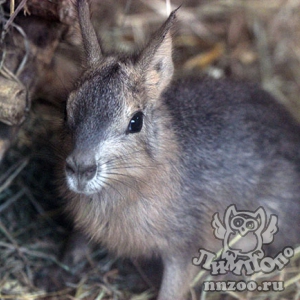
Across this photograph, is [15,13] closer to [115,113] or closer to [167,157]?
[115,113]

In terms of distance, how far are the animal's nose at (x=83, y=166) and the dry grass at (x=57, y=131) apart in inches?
47.2

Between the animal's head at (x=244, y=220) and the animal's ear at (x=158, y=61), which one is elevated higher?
the animal's ear at (x=158, y=61)

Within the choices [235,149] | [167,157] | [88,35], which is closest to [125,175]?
[167,157]

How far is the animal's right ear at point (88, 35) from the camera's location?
158 inches

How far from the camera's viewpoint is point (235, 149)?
4781mm

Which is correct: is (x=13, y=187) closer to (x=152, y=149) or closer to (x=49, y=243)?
(x=49, y=243)

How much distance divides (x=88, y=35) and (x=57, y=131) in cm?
92

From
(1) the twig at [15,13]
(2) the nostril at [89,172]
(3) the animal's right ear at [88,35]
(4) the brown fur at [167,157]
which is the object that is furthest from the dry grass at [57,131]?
(2) the nostril at [89,172]

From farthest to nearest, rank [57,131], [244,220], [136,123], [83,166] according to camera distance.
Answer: [244,220], [57,131], [136,123], [83,166]

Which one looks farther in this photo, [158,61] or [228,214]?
[228,214]

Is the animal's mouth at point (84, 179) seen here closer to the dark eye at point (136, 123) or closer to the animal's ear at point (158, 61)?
the dark eye at point (136, 123)

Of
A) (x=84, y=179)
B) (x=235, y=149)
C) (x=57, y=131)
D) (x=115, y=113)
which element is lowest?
(x=84, y=179)

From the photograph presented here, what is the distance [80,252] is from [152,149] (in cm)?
160

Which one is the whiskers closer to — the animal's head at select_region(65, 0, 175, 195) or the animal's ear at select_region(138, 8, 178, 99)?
the animal's head at select_region(65, 0, 175, 195)
